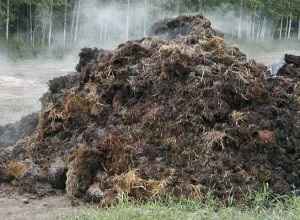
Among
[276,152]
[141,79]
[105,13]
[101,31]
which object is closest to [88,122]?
[141,79]

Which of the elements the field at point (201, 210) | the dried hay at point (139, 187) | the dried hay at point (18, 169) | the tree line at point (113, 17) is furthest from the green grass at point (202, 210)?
the tree line at point (113, 17)

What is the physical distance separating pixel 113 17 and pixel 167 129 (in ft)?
94.8

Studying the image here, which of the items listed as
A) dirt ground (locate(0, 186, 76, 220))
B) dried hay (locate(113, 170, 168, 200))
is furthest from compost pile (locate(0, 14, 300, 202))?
dirt ground (locate(0, 186, 76, 220))

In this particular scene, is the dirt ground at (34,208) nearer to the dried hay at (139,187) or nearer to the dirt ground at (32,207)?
the dirt ground at (32,207)

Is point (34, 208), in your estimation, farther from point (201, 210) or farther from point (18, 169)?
point (201, 210)

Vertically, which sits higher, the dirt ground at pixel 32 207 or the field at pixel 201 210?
the field at pixel 201 210

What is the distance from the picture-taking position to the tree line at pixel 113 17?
99.9ft

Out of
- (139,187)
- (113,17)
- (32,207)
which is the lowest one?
(113,17)

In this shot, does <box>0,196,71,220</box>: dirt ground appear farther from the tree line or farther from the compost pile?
the tree line

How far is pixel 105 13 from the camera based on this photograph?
34.6 m

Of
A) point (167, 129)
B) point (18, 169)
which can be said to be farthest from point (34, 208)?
point (167, 129)

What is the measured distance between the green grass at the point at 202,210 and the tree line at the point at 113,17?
951 inches

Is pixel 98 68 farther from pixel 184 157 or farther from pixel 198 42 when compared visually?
pixel 184 157

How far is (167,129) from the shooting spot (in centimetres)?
629
